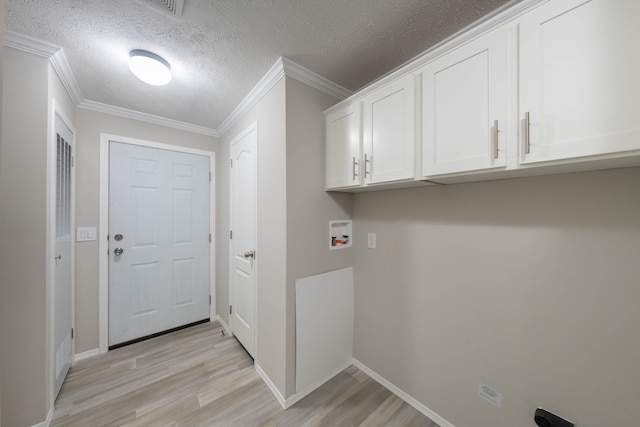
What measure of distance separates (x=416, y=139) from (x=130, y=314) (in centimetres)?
311

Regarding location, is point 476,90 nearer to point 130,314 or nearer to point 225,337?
point 225,337

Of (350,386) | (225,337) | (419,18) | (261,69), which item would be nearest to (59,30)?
(261,69)

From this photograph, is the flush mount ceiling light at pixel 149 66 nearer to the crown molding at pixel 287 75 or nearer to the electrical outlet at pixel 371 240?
the crown molding at pixel 287 75

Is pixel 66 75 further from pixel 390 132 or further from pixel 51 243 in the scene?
pixel 390 132

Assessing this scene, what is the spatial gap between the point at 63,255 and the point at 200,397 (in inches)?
61.6

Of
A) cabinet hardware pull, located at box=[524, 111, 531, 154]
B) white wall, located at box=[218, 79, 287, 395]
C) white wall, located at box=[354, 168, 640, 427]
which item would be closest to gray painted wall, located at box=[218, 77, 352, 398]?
white wall, located at box=[218, 79, 287, 395]

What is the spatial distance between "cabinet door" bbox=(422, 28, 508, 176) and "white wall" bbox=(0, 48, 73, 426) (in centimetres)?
238

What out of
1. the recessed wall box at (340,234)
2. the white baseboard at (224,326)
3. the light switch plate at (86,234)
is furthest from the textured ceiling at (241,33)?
the white baseboard at (224,326)

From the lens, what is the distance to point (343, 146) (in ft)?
5.80

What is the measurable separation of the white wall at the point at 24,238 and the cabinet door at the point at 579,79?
8.84ft

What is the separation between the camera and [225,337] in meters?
2.58

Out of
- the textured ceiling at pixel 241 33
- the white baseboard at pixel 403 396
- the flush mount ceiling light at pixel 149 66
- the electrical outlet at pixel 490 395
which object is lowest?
the white baseboard at pixel 403 396

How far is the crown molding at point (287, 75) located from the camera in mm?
1692

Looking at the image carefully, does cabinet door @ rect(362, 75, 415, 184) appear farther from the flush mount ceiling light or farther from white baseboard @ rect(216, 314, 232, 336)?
white baseboard @ rect(216, 314, 232, 336)
